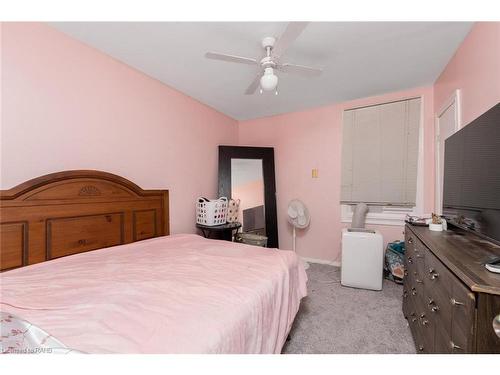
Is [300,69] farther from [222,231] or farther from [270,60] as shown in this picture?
[222,231]

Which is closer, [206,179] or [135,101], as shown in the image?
[135,101]

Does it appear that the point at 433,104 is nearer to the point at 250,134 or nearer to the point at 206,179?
the point at 250,134

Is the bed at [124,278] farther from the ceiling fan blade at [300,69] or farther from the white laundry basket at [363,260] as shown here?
the ceiling fan blade at [300,69]

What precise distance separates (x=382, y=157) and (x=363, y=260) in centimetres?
139

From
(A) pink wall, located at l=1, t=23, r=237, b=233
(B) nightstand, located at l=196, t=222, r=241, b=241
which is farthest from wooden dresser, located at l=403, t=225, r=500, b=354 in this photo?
(A) pink wall, located at l=1, t=23, r=237, b=233

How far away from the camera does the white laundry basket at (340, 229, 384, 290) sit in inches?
97.7

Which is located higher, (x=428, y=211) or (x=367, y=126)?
(x=367, y=126)

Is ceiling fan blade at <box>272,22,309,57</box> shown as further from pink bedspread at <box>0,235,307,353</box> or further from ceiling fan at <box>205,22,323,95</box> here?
pink bedspread at <box>0,235,307,353</box>

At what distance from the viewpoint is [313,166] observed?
11.4ft

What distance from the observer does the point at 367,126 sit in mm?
3053

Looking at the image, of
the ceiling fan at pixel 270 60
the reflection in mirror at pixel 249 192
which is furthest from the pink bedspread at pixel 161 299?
the reflection in mirror at pixel 249 192

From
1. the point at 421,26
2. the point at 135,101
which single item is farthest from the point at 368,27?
the point at 135,101

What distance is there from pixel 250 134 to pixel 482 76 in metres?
2.95

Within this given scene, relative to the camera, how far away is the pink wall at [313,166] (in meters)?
3.27
